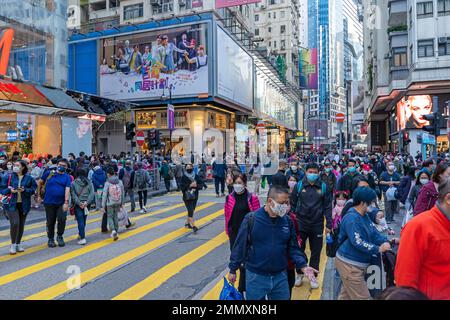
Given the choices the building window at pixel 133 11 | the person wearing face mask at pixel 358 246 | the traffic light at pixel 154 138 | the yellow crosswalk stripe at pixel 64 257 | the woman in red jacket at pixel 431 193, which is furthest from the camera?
the building window at pixel 133 11

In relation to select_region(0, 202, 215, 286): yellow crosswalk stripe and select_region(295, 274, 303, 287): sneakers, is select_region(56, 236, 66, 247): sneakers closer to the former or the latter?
select_region(0, 202, 215, 286): yellow crosswalk stripe

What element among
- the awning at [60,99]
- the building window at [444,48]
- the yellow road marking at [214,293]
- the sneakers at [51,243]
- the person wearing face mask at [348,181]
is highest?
the building window at [444,48]

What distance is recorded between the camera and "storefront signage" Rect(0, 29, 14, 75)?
20.5 metres

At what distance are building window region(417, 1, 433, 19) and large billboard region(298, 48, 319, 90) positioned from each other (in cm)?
5013

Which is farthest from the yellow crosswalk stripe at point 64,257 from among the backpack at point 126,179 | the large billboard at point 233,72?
the large billboard at point 233,72

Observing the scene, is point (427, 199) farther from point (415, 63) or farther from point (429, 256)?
point (415, 63)

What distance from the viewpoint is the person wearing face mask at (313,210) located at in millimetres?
5973

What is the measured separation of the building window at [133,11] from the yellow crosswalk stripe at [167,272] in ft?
140

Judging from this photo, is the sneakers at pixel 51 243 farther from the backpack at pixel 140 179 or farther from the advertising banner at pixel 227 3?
the advertising banner at pixel 227 3

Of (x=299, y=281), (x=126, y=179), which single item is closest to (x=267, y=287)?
(x=299, y=281)

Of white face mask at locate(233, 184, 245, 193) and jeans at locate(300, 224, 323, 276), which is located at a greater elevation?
white face mask at locate(233, 184, 245, 193)

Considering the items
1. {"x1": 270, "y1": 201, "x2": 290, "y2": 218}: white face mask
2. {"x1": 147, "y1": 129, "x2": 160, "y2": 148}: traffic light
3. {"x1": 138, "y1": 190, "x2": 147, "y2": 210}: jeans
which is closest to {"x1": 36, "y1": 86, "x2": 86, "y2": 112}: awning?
{"x1": 147, "y1": 129, "x2": 160, "y2": 148}: traffic light

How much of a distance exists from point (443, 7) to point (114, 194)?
31.9 m

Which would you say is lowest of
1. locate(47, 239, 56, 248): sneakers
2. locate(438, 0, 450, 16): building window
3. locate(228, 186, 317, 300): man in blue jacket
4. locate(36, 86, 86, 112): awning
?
locate(47, 239, 56, 248): sneakers
